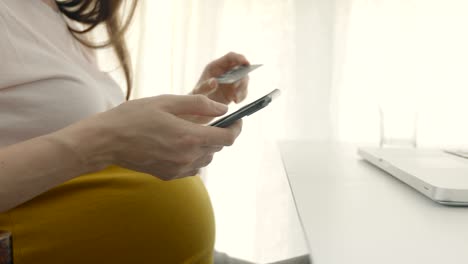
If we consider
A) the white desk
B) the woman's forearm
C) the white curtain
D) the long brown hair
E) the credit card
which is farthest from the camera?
the white curtain

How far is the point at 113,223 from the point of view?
0.59 meters

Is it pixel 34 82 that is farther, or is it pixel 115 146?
pixel 34 82

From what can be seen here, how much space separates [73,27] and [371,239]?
0.74 metres

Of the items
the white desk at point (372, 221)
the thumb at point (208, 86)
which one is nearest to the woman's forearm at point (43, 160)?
the white desk at point (372, 221)

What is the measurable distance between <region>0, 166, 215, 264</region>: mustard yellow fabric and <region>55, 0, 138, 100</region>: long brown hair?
0.37 m

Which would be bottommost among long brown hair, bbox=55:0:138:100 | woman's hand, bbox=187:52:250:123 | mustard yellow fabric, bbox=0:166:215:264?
mustard yellow fabric, bbox=0:166:215:264

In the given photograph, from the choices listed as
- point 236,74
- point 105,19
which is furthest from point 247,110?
point 105,19

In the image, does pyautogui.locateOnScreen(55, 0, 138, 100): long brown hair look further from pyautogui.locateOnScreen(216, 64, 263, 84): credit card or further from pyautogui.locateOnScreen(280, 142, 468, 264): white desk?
pyautogui.locateOnScreen(280, 142, 468, 264): white desk

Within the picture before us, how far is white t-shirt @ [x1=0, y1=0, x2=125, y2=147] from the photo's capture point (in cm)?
58

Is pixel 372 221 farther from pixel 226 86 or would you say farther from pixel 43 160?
pixel 226 86

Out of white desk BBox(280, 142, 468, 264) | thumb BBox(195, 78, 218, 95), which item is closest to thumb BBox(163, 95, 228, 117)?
white desk BBox(280, 142, 468, 264)

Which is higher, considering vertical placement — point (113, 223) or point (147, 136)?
point (147, 136)

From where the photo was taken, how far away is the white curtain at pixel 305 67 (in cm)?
143

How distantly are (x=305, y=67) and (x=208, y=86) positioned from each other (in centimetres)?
75
